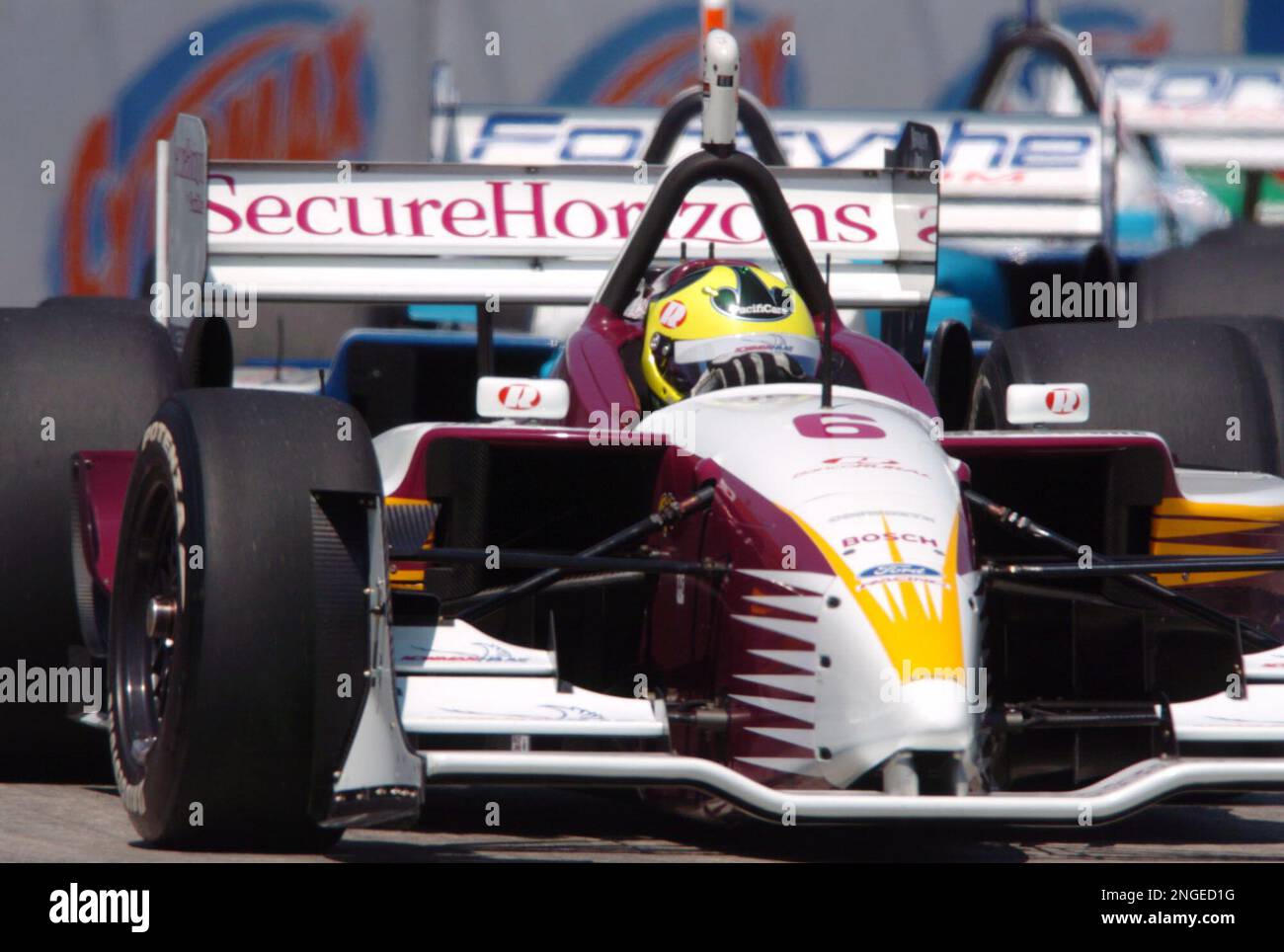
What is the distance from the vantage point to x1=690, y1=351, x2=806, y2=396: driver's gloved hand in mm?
5695

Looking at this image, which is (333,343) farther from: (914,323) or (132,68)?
(914,323)

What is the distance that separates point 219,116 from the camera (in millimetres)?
14195

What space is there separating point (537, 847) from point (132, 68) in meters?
9.50

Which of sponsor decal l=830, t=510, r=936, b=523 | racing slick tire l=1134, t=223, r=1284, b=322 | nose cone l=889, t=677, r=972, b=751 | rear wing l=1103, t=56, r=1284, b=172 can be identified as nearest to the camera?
nose cone l=889, t=677, r=972, b=751

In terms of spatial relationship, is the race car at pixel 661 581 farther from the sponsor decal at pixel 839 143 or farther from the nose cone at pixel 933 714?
the sponsor decal at pixel 839 143

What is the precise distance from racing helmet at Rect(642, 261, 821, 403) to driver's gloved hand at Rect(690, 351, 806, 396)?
0.08 meters

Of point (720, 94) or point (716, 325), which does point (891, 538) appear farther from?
point (720, 94)

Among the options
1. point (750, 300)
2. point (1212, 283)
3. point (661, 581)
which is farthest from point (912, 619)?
point (1212, 283)

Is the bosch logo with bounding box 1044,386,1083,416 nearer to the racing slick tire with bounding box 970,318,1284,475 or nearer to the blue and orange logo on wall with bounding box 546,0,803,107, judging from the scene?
the racing slick tire with bounding box 970,318,1284,475

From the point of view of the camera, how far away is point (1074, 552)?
16.9ft

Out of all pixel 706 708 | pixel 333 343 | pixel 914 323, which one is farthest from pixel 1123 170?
pixel 706 708

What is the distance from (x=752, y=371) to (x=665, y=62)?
1301cm

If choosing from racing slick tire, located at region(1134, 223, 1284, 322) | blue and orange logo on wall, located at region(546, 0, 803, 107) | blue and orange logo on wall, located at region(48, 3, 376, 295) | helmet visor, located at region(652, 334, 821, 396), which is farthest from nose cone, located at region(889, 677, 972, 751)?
blue and orange logo on wall, located at region(546, 0, 803, 107)

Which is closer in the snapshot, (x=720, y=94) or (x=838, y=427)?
(x=838, y=427)
